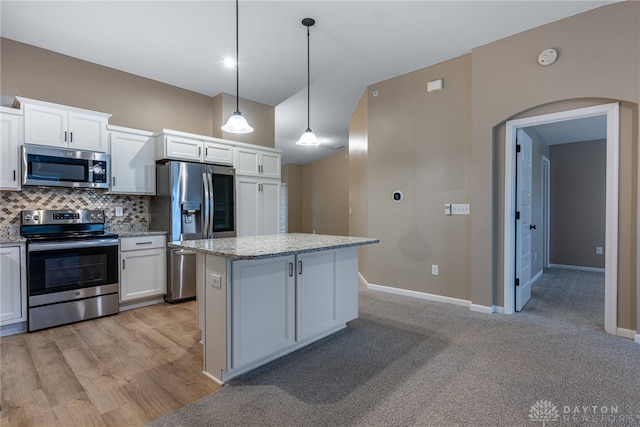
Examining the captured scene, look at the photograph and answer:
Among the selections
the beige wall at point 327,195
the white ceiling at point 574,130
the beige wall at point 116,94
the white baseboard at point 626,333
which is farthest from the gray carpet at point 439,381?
the beige wall at point 327,195

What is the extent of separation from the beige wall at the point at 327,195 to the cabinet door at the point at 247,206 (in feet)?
15.3

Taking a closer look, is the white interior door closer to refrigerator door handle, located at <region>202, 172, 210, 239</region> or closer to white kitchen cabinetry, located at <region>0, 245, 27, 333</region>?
refrigerator door handle, located at <region>202, 172, 210, 239</region>

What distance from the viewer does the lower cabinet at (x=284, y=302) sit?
208cm

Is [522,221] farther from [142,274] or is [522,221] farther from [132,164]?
[132,164]

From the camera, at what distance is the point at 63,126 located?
3.26m

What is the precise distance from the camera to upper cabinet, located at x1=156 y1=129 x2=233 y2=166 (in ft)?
12.6

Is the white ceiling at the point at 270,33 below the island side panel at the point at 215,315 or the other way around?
the other way around

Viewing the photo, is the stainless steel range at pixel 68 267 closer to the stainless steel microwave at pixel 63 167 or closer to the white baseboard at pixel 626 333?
the stainless steel microwave at pixel 63 167

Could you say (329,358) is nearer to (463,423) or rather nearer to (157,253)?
(463,423)

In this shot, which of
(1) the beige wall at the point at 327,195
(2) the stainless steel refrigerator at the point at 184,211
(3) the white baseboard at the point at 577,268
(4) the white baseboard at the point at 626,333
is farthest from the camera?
(1) the beige wall at the point at 327,195

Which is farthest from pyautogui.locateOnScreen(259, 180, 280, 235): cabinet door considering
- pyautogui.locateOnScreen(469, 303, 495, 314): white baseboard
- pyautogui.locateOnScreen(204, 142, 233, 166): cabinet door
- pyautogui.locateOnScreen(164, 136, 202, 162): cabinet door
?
pyautogui.locateOnScreen(469, 303, 495, 314): white baseboard

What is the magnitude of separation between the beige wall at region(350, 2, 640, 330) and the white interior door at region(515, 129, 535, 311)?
0.76ft

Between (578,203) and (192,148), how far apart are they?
679 cm

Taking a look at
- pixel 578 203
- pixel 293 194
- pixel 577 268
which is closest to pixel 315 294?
pixel 577 268
